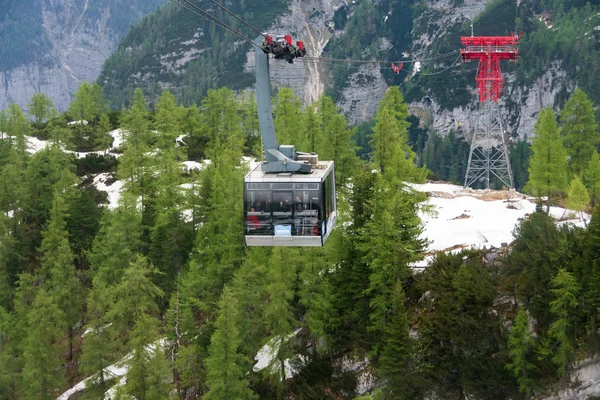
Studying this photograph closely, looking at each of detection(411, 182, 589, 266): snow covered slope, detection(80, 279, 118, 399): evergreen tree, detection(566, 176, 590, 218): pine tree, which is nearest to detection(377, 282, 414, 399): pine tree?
detection(411, 182, 589, 266): snow covered slope

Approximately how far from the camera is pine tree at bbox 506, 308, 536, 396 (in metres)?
42.2

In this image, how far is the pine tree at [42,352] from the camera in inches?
1994

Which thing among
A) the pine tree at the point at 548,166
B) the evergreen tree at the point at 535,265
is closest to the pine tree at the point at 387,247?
the evergreen tree at the point at 535,265

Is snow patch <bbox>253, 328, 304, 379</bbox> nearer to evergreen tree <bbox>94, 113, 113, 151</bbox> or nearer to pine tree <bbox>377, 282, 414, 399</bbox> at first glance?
pine tree <bbox>377, 282, 414, 399</bbox>

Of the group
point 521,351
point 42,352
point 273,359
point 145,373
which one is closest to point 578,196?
point 521,351

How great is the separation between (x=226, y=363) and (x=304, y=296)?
19.4 ft

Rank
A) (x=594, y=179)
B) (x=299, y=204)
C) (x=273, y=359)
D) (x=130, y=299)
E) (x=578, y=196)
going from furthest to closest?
(x=594, y=179)
(x=578, y=196)
(x=130, y=299)
(x=273, y=359)
(x=299, y=204)

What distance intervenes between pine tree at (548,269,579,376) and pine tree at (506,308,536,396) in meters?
1.18

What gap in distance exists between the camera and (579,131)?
70688 millimetres

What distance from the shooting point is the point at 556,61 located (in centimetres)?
19675

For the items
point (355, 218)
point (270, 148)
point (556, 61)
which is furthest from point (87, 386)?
point (556, 61)

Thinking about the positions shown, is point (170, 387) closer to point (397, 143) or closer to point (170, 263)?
point (170, 263)

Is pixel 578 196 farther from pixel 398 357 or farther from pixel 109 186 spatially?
pixel 109 186

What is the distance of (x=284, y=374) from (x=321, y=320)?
3.57 metres
